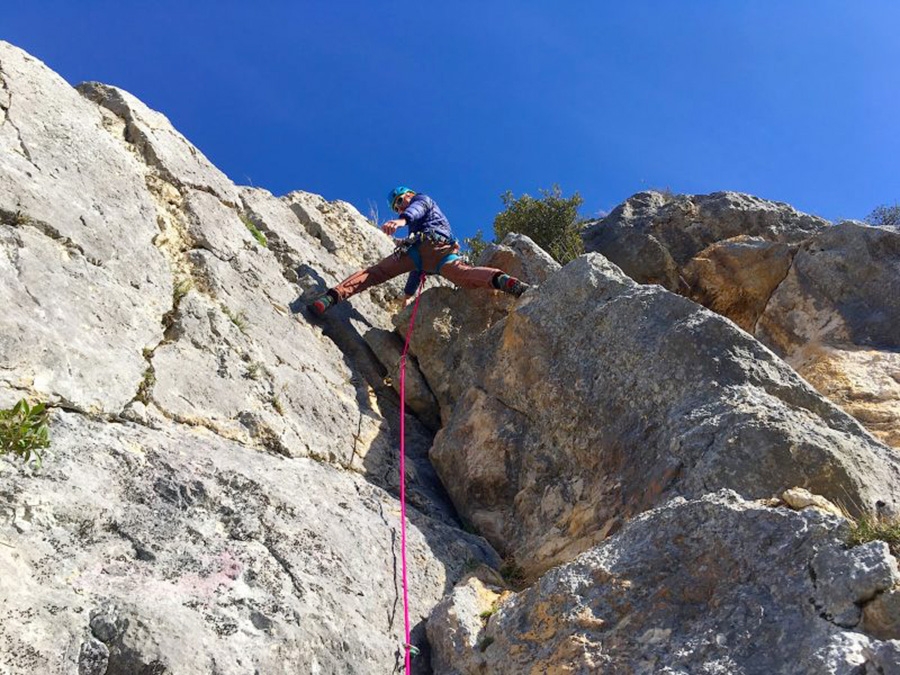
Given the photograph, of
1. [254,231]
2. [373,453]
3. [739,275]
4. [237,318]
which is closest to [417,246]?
[254,231]

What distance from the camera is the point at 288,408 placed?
294 inches

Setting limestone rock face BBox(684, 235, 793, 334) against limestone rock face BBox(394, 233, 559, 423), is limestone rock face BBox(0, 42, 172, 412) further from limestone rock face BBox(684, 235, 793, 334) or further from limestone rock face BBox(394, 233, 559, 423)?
limestone rock face BBox(684, 235, 793, 334)

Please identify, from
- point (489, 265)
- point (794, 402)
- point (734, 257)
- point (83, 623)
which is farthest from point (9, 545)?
point (734, 257)

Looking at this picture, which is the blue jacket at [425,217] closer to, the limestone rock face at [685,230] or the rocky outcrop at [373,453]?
the rocky outcrop at [373,453]

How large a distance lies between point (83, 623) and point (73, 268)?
3.59 metres

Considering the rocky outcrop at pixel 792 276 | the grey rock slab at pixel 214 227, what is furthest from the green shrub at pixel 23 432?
the rocky outcrop at pixel 792 276

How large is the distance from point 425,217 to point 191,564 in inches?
261

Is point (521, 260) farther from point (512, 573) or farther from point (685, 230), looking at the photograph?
point (512, 573)

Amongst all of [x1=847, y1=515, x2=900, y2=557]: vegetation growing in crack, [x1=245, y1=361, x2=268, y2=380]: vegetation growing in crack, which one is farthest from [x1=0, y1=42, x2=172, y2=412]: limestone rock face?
[x1=847, y1=515, x2=900, y2=557]: vegetation growing in crack

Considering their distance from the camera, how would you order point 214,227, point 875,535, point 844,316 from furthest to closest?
point 844,316
point 214,227
point 875,535

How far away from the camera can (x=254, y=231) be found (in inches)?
419

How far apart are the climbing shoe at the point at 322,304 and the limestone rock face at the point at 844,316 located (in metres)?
5.71

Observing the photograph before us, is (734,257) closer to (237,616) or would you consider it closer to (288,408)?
(288,408)

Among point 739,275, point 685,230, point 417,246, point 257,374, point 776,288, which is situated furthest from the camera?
point 685,230
